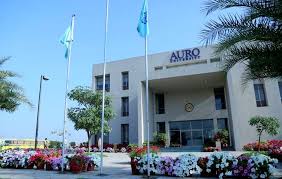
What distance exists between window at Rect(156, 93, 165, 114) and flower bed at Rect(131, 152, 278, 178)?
2010cm

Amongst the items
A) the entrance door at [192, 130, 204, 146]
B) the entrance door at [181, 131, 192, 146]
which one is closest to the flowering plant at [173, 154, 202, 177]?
the entrance door at [192, 130, 204, 146]

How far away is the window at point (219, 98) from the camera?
29.2 m

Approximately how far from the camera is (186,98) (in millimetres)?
30578

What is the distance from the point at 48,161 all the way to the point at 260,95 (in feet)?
63.5

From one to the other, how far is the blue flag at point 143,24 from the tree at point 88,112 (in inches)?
514

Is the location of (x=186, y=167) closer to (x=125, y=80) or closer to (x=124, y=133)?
(x=124, y=133)

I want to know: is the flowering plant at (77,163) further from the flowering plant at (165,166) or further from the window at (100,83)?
the window at (100,83)

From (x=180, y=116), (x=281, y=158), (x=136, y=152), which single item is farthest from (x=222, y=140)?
(x=136, y=152)

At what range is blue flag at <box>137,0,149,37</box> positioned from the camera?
12109 millimetres

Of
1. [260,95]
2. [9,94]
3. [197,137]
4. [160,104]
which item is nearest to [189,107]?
[197,137]

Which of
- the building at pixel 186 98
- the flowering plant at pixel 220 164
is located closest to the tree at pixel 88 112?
the building at pixel 186 98

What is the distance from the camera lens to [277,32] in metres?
8.46

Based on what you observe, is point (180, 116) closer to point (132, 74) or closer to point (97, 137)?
point (132, 74)

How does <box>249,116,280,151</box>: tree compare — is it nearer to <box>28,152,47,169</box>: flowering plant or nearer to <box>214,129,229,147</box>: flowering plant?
<box>214,129,229,147</box>: flowering plant
